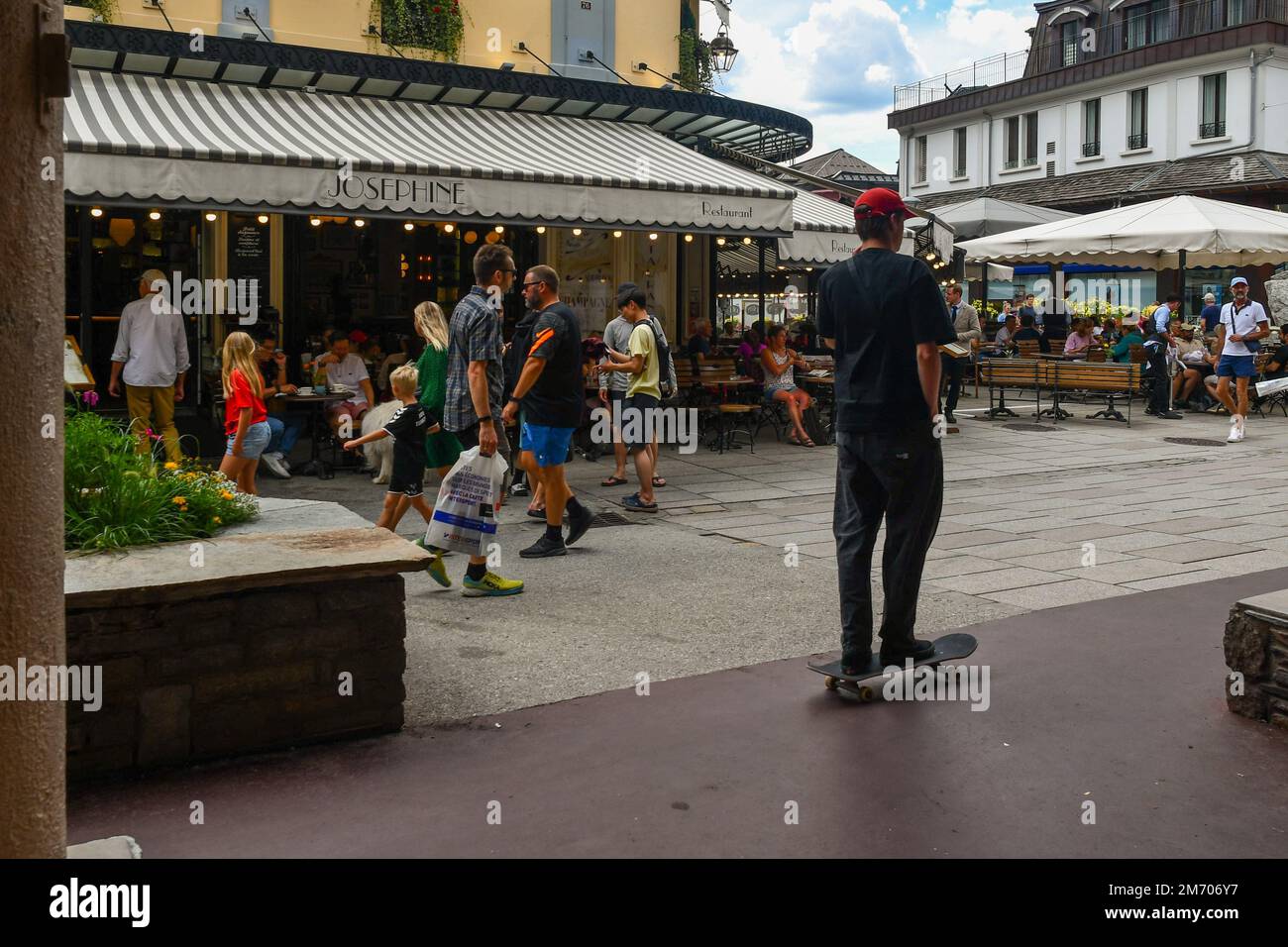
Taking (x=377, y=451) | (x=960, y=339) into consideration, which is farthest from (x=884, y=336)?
(x=960, y=339)

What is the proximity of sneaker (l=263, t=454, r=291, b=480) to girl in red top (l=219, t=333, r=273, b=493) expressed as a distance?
2.20 m

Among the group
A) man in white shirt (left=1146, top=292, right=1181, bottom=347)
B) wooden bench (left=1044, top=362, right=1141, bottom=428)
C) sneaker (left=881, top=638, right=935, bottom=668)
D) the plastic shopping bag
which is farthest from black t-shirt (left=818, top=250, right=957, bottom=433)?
man in white shirt (left=1146, top=292, right=1181, bottom=347)

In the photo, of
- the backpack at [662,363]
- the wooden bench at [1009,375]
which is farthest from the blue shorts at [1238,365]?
the backpack at [662,363]

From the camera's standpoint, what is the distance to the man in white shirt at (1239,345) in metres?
14.5

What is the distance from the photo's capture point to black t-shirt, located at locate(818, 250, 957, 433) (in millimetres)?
4715

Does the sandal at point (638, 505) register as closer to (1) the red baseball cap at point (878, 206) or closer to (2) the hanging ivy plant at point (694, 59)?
(1) the red baseball cap at point (878, 206)

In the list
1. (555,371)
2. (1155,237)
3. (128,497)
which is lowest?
(128,497)

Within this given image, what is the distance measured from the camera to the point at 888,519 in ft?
16.2

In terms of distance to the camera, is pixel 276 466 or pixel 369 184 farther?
pixel 276 466

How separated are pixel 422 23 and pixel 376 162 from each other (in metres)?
5.34

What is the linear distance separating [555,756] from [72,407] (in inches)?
Result: 184

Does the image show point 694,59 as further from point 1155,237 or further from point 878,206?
point 878,206
